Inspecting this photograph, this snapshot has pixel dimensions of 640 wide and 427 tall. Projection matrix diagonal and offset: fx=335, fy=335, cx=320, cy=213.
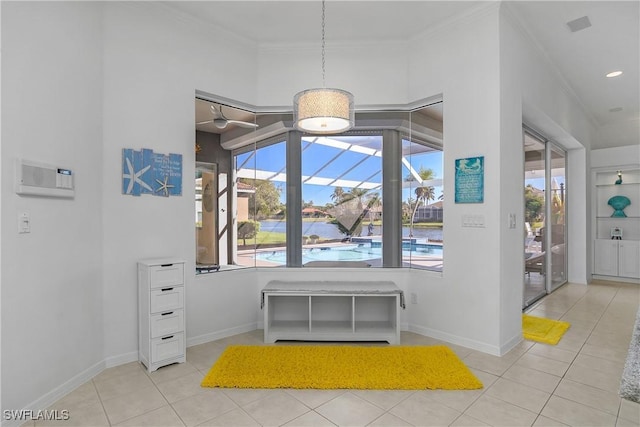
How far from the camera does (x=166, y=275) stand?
286 centimetres

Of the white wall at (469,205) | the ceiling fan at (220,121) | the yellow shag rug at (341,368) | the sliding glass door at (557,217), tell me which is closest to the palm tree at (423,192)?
the white wall at (469,205)

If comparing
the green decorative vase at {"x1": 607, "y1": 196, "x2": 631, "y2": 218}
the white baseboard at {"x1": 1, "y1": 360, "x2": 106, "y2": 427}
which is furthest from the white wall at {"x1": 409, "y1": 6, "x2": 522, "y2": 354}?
the green decorative vase at {"x1": 607, "y1": 196, "x2": 631, "y2": 218}

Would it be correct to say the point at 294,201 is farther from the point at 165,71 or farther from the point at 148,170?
the point at 165,71

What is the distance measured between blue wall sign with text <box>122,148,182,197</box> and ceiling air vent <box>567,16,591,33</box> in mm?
4160

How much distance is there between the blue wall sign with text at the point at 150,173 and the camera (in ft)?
9.70

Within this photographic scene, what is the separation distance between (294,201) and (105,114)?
2015mm

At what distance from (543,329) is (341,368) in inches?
98.6

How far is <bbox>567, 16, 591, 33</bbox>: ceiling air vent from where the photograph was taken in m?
3.35

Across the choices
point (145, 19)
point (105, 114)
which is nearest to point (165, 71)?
point (145, 19)

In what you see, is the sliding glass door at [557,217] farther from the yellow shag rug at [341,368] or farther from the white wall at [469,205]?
the yellow shag rug at [341,368]

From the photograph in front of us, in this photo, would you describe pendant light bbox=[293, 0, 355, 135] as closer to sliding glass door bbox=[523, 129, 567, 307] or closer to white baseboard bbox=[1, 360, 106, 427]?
white baseboard bbox=[1, 360, 106, 427]

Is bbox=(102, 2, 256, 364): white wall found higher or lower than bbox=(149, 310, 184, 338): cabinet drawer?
higher

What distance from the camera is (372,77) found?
149 inches

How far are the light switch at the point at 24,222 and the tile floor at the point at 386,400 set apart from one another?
1.20 meters
